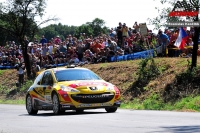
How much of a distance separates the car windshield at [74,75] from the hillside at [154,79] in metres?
4.85

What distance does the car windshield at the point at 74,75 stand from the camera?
20125 millimetres

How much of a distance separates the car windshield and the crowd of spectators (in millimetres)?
10267

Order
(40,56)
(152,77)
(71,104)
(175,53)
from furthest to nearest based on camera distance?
(40,56), (175,53), (152,77), (71,104)

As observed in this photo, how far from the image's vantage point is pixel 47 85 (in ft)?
66.9

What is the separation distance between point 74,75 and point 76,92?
4.74 ft

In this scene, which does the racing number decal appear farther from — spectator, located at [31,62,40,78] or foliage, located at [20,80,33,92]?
foliage, located at [20,80,33,92]

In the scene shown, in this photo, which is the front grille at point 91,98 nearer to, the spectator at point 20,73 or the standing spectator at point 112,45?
the standing spectator at point 112,45

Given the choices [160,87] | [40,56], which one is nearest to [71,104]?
[160,87]

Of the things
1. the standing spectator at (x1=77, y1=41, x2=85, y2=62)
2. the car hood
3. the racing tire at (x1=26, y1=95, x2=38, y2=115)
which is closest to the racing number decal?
the car hood

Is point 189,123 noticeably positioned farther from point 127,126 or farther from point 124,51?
point 124,51

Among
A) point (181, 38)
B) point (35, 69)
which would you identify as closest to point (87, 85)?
point (181, 38)

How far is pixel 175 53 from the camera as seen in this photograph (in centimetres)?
3153

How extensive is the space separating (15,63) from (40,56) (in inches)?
153

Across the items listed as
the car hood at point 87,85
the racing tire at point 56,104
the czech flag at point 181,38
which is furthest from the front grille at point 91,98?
the czech flag at point 181,38
